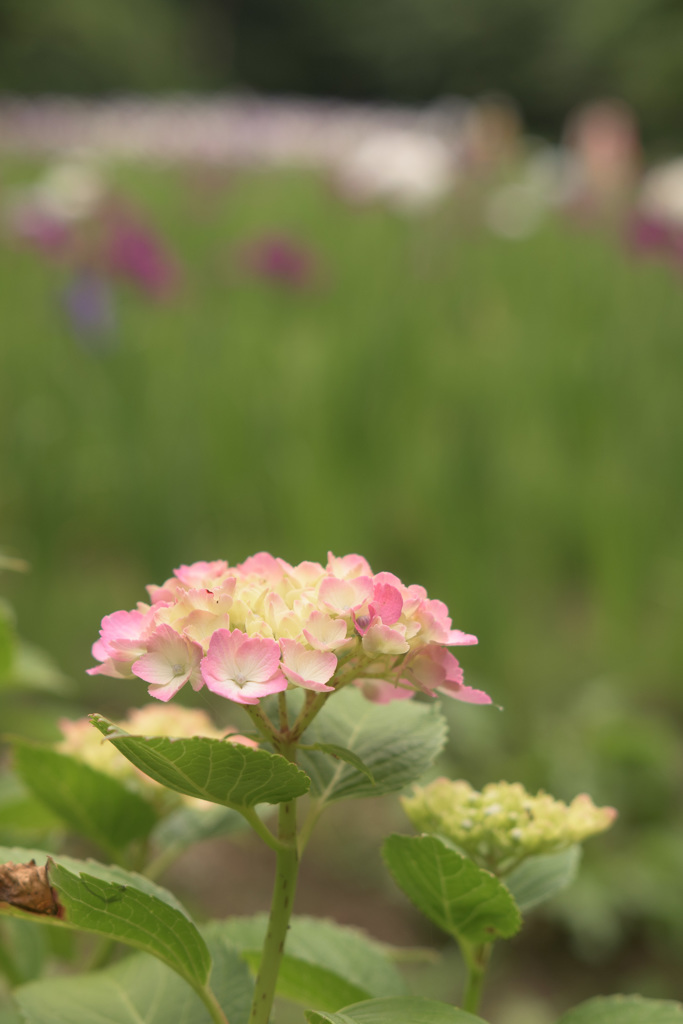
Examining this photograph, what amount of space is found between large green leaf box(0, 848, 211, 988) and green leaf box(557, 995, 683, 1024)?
0.50 ft

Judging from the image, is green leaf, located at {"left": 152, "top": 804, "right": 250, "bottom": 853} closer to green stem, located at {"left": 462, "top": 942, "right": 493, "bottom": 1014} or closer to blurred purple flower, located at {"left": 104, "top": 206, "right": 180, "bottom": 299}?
green stem, located at {"left": 462, "top": 942, "right": 493, "bottom": 1014}

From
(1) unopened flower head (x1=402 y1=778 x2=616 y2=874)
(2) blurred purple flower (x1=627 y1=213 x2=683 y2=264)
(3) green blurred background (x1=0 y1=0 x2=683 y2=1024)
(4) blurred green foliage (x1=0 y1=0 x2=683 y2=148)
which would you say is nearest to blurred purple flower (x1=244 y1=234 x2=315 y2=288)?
(3) green blurred background (x1=0 y1=0 x2=683 y2=1024)

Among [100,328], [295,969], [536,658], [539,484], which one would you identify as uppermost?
[100,328]

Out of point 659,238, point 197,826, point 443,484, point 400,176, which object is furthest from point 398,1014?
point 400,176

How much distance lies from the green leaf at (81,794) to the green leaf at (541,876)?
18cm

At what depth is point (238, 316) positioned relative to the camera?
2.66 metres

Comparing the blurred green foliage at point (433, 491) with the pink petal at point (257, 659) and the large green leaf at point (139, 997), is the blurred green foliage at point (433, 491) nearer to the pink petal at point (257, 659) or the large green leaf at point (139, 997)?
the large green leaf at point (139, 997)

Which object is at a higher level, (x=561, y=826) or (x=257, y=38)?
(x=257, y=38)

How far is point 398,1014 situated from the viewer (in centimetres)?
35

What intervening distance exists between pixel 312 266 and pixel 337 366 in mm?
729

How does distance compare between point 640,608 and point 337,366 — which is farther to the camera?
point 337,366

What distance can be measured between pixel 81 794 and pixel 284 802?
153 millimetres

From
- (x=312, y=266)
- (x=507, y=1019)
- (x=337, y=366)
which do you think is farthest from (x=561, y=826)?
(x=312, y=266)

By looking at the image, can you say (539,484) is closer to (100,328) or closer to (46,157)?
(100,328)
